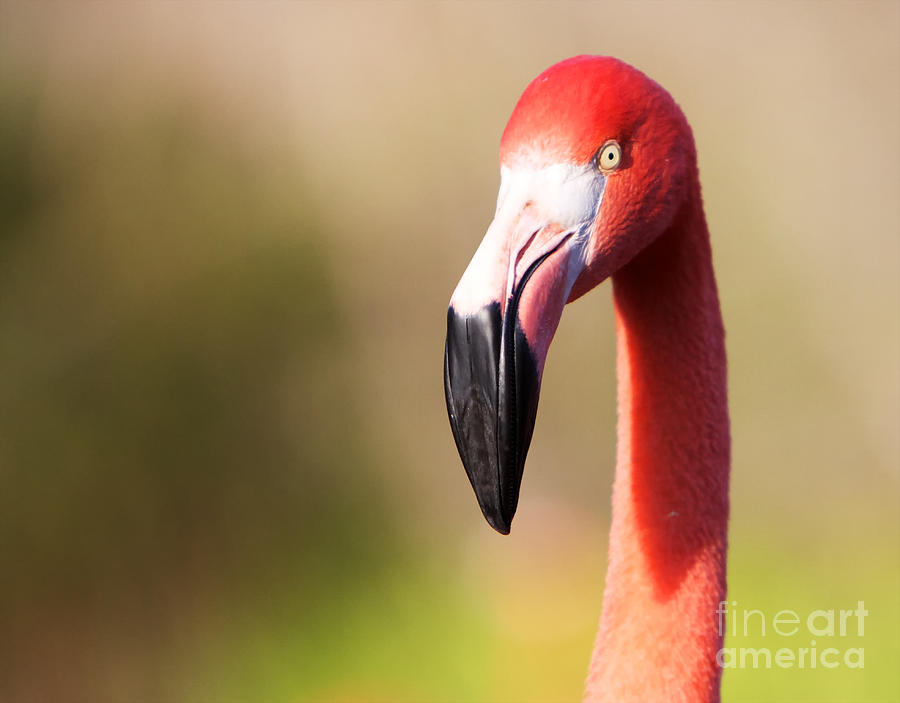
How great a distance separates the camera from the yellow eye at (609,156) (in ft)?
2.85

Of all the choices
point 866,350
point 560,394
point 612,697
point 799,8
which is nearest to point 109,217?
point 560,394

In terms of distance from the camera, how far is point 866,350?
10.5 feet

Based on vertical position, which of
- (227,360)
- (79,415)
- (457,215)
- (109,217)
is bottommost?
(79,415)

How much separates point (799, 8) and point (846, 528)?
202 cm

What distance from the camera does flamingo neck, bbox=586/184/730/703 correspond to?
3.22 feet

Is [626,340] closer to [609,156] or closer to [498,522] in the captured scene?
[609,156]

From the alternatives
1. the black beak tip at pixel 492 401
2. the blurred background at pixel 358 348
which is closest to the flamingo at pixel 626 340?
the black beak tip at pixel 492 401

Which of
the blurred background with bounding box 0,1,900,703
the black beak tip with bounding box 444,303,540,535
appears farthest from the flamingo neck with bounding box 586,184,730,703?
the blurred background with bounding box 0,1,900,703

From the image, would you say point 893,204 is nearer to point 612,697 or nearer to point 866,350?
point 866,350

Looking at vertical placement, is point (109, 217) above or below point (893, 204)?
below

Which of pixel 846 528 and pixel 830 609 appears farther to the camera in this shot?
pixel 846 528

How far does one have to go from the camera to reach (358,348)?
118 inches
